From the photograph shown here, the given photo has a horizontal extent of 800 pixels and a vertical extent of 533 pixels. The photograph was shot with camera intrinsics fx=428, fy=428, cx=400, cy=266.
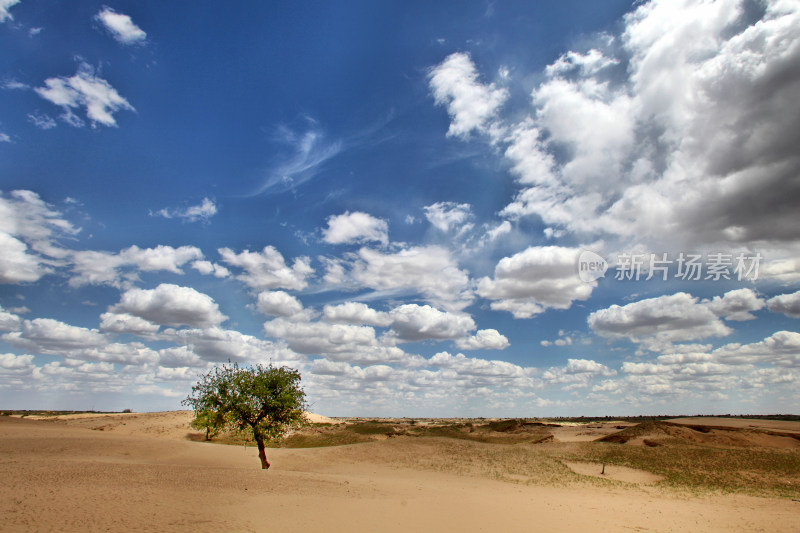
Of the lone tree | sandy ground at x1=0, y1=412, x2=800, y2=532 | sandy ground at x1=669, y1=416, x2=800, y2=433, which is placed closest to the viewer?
sandy ground at x1=0, y1=412, x2=800, y2=532

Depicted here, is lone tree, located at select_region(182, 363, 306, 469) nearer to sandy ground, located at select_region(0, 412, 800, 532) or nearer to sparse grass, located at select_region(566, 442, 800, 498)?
sandy ground, located at select_region(0, 412, 800, 532)

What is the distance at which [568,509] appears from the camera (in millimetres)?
25141

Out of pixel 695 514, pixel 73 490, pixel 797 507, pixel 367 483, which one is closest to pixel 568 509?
pixel 695 514

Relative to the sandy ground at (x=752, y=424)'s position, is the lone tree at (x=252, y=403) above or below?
above

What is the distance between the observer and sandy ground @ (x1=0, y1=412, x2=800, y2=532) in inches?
619

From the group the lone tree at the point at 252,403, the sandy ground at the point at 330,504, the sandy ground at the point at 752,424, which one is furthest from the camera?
the sandy ground at the point at 752,424

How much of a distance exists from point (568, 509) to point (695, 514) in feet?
24.7

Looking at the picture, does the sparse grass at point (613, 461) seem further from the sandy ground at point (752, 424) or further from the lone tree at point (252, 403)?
the sandy ground at point (752, 424)

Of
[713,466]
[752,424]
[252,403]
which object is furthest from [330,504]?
[752,424]

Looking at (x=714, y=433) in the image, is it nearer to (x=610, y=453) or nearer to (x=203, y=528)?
(x=610, y=453)

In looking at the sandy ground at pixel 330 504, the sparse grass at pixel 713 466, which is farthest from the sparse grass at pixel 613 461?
the sandy ground at pixel 330 504

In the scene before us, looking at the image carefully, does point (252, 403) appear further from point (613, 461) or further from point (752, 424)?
point (752, 424)

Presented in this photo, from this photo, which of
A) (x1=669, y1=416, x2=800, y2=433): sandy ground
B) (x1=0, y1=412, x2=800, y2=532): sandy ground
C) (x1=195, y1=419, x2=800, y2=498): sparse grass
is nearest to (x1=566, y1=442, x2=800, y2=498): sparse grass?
(x1=195, y1=419, x2=800, y2=498): sparse grass

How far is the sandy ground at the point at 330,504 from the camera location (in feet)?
51.6
